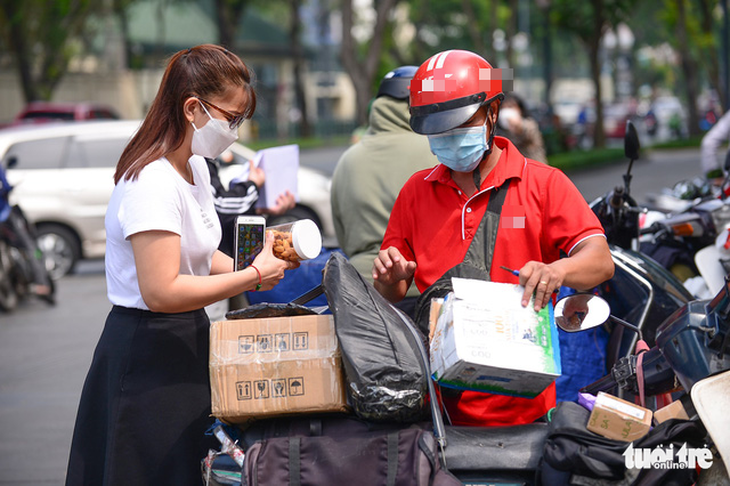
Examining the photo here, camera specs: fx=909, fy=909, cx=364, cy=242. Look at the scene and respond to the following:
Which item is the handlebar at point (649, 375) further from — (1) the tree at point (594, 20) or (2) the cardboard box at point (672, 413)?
(1) the tree at point (594, 20)

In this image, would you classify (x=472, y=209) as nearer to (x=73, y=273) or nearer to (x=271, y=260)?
(x=271, y=260)

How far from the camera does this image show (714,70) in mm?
25406

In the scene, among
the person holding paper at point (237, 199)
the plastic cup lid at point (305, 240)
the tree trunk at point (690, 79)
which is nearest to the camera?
the plastic cup lid at point (305, 240)

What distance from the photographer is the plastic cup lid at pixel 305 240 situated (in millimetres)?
2787

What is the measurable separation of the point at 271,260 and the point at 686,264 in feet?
9.86

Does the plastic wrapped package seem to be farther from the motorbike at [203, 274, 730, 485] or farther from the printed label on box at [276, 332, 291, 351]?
the printed label on box at [276, 332, 291, 351]

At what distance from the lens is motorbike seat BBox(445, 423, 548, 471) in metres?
2.39

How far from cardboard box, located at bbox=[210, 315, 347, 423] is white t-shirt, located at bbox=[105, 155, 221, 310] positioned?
33cm

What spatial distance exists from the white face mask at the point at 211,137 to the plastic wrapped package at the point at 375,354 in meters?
0.59

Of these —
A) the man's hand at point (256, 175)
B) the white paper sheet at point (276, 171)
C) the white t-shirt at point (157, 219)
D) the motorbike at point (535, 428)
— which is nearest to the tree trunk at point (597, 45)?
the white paper sheet at point (276, 171)

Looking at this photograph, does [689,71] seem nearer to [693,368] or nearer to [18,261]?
[18,261]

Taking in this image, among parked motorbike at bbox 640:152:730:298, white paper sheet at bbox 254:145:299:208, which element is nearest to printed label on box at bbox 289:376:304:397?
white paper sheet at bbox 254:145:299:208

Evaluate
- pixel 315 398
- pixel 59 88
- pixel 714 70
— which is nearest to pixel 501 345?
pixel 315 398

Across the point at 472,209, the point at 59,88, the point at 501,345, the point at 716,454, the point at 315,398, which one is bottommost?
the point at 59,88
